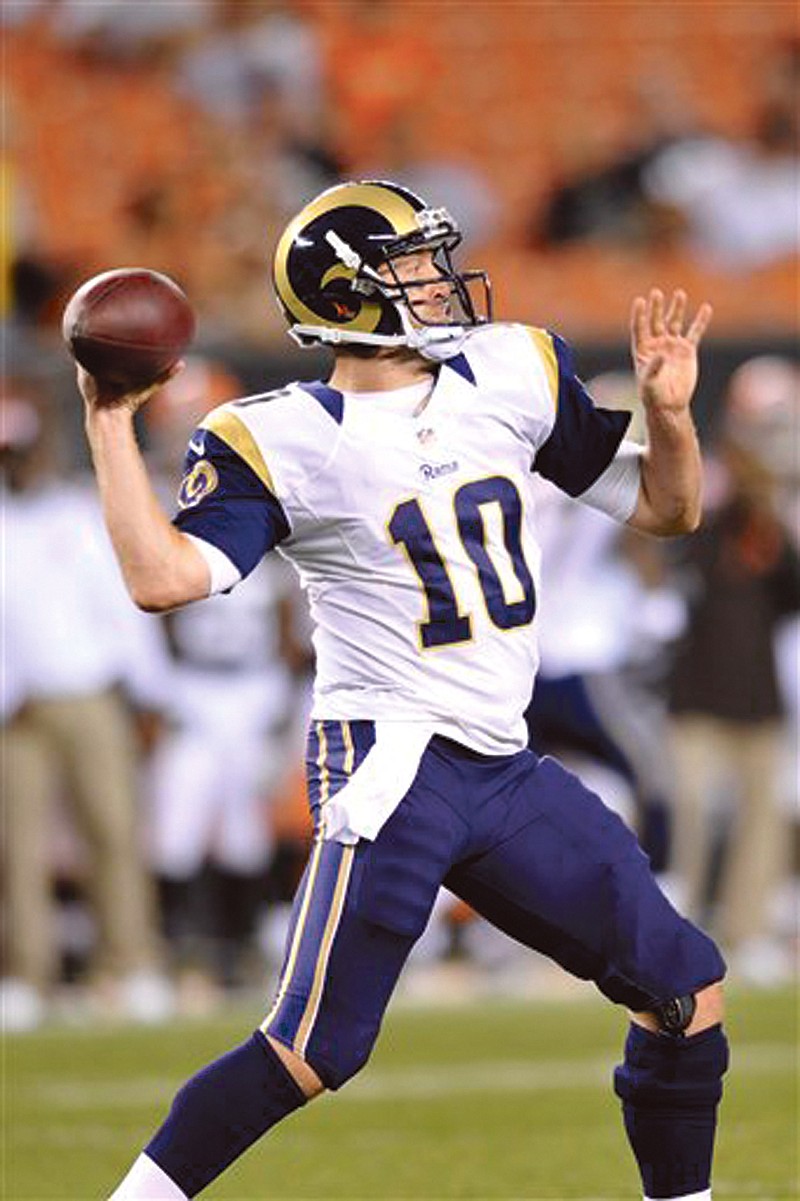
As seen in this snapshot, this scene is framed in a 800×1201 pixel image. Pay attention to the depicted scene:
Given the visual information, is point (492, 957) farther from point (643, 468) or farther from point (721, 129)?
point (643, 468)

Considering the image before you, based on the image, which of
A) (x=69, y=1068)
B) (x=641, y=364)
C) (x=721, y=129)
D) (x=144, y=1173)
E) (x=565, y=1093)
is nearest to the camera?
(x=144, y=1173)

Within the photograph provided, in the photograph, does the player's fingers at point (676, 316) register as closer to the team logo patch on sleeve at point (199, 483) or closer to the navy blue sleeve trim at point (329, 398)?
the navy blue sleeve trim at point (329, 398)

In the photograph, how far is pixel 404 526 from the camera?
14.0 feet

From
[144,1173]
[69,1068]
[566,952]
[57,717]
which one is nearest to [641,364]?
[566,952]

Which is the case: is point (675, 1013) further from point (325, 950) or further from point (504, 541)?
point (504, 541)

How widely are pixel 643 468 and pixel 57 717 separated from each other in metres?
5.34

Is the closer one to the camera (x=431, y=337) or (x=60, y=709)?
(x=431, y=337)

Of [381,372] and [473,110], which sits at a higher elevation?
[473,110]

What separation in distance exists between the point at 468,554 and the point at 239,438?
0.39 metres

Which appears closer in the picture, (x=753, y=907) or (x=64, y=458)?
(x=753, y=907)

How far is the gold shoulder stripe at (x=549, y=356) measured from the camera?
4461 millimetres

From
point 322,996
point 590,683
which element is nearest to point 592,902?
point 322,996

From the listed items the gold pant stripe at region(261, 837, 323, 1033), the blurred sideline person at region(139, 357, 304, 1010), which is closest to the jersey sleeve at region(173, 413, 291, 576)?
the gold pant stripe at region(261, 837, 323, 1033)

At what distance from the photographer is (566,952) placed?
4324 millimetres
